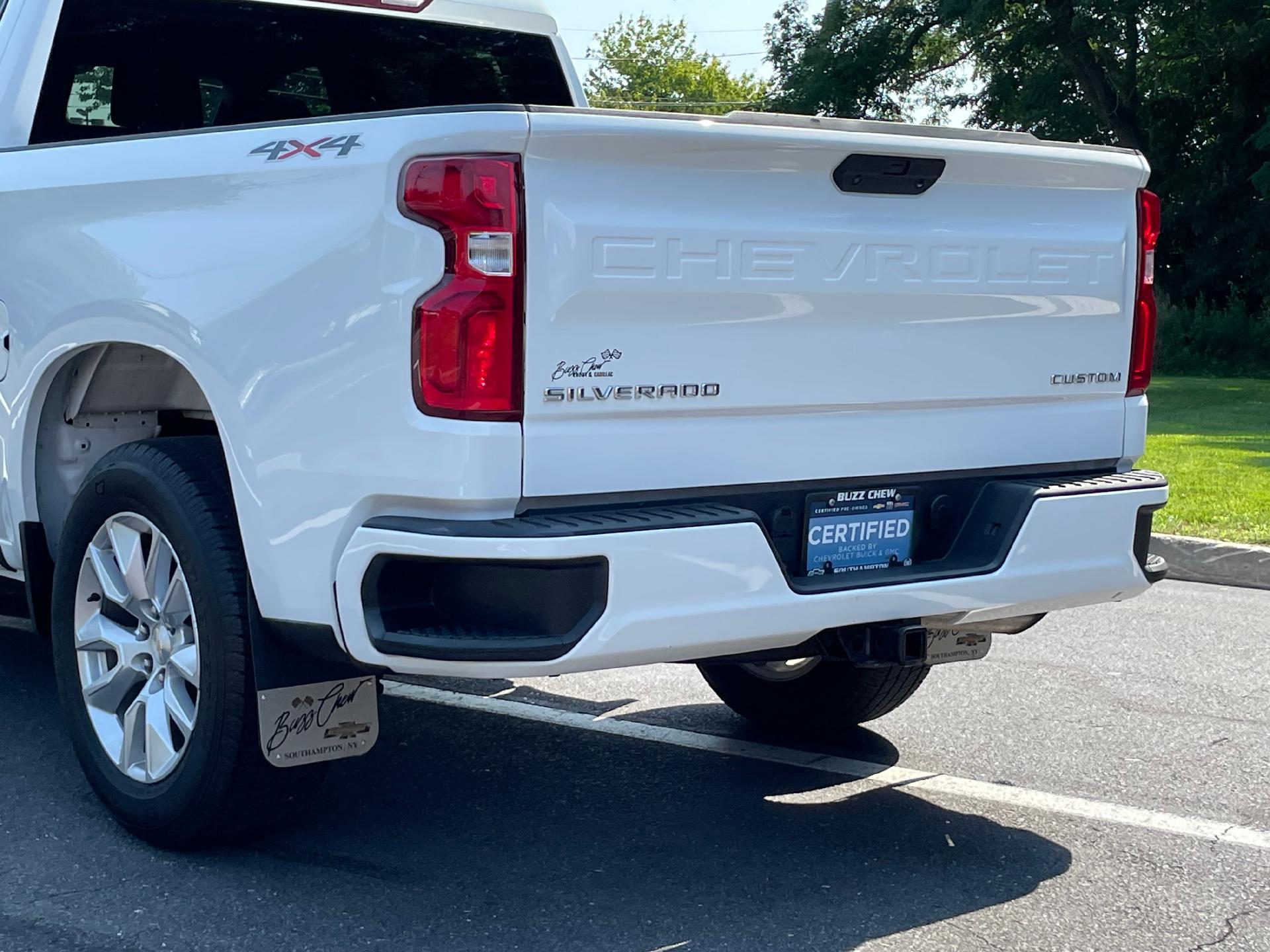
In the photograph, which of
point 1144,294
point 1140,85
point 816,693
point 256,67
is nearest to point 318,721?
point 816,693

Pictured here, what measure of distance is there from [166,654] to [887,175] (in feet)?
6.72

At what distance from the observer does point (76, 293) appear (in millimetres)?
4066

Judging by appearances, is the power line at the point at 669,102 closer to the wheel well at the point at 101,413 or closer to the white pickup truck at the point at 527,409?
the wheel well at the point at 101,413

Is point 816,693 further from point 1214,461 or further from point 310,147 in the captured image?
point 1214,461

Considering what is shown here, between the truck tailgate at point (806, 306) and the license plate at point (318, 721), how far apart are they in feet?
2.65

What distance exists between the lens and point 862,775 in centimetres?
467

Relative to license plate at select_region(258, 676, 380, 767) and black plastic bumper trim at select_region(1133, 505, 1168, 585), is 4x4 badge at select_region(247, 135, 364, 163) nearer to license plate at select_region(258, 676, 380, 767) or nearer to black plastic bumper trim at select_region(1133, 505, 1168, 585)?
license plate at select_region(258, 676, 380, 767)

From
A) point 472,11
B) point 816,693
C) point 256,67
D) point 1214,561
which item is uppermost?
point 472,11

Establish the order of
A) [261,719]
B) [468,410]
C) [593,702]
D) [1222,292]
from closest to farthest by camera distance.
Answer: [468,410]
[261,719]
[593,702]
[1222,292]

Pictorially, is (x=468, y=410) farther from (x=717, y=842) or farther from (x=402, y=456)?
(x=717, y=842)

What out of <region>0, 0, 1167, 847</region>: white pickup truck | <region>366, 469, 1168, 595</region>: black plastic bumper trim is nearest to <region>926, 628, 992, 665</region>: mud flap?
<region>0, 0, 1167, 847</region>: white pickup truck

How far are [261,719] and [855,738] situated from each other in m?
2.07

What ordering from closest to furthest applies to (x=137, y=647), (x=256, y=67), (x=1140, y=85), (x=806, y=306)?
(x=806, y=306), (x=137, y=647), (x=256, y=67), (x=1140, y=85)

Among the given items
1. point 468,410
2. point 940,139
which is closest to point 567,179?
point 468,410
